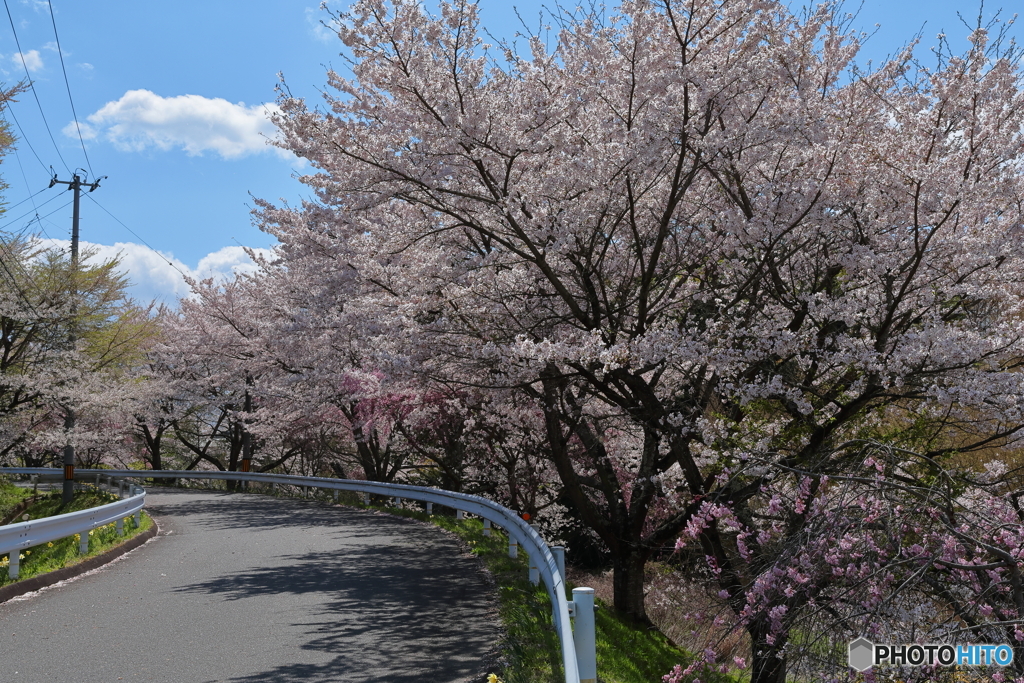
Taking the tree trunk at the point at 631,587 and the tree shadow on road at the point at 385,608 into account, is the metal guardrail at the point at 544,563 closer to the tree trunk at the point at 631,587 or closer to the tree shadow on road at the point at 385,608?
the tree shadow on road at the point at 385,608

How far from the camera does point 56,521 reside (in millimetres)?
10148

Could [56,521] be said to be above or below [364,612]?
above

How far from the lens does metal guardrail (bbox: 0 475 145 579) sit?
29.0 ft

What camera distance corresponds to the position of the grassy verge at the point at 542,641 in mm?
6129

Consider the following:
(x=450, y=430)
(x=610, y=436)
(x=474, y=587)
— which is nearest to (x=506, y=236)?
(x=474, y=587)

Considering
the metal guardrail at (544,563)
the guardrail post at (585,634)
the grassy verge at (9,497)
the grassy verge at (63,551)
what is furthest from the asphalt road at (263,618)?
the grassy verge at (9,497)

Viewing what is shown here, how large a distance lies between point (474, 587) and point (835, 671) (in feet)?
18.6

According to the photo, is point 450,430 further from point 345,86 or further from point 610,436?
point 345,86

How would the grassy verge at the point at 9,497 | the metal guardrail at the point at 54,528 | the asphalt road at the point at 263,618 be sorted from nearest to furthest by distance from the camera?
the asphalt road at the point at 263,618
the metal guardrail at the point at 54,528
the grassy verge at the point at 9,497

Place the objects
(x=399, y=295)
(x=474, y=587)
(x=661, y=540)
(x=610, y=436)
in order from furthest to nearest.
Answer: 1. (x=610, y=436)
2. (x=399, y=295)
3. (x=661, y=540)
4. (x=474, y=587)

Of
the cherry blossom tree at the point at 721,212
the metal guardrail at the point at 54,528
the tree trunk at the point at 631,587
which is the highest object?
the cherry blossom tree at the point at 721,212

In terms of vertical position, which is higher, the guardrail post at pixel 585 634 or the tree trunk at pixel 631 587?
the guardrail post at pixel 585 634

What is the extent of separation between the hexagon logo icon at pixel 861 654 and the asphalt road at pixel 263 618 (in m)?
2.81

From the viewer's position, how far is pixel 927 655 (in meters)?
4.27
